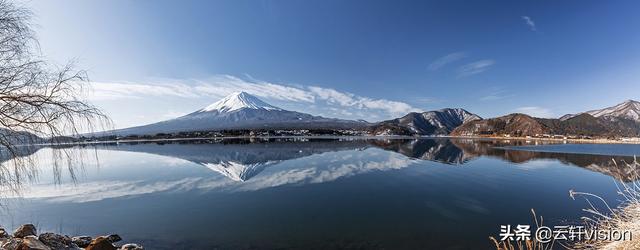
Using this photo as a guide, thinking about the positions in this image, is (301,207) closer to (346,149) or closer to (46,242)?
(46,242)

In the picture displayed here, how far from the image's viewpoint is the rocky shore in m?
6.75

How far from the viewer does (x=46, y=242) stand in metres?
8.58

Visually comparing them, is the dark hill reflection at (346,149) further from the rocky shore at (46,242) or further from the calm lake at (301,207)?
the rocky shore at (46,242)

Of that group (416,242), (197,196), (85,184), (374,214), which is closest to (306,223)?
(374,214)

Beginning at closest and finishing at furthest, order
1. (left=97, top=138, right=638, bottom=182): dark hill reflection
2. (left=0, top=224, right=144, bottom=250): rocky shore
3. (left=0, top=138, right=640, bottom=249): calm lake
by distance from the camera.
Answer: (left=0, top=224, right=144, bottom=250): rocky shore
(left=0, top=138, right=640, bottom=249): calm lake
(left=97, top=138, right=638, bottom=182): dark hill reflection

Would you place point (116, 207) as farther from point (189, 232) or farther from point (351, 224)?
point (351, 224)

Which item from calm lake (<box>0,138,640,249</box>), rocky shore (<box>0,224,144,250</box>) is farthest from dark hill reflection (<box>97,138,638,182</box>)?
rocky shore (<box>0,224,144,250</box>)

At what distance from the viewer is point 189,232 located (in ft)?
40.7

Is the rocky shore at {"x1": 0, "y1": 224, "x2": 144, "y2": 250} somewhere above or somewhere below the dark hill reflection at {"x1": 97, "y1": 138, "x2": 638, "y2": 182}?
above

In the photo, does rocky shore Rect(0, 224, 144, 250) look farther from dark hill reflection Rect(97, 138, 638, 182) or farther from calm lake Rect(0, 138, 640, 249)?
dark hill reflection Rect(97, 138, 638, 182)

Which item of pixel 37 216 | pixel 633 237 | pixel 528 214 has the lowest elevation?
pixel 528 214

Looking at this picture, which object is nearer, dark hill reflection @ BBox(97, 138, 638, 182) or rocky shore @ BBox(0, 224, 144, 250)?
rocky shore @ BBox(0, 224, 144, 250)

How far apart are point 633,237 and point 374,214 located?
35.9 feet

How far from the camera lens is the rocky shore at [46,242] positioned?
675 cm
